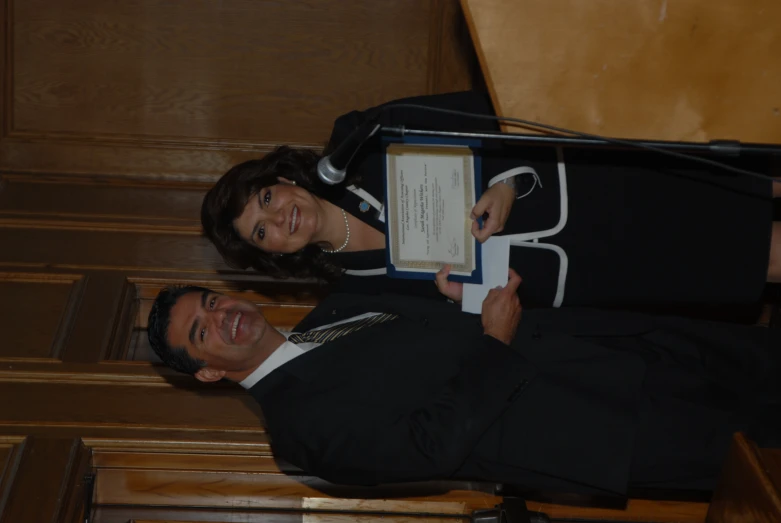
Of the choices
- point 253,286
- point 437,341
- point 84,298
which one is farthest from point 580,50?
point 84,298

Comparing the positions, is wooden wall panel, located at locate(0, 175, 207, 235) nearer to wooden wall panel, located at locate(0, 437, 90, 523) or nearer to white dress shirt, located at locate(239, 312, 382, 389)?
wooden wall panel, located at locate(0, 437, 90, 523)

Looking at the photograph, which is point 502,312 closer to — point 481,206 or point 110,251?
point 481,206

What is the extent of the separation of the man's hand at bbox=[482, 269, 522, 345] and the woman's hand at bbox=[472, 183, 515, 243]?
0.16 m

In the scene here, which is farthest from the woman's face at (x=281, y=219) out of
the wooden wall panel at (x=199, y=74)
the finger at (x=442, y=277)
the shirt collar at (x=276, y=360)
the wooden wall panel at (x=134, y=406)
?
the wooden wall panel at (x=199, y=74)

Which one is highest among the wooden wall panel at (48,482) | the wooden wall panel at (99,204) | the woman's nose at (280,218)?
the woman's nose at (280,218)

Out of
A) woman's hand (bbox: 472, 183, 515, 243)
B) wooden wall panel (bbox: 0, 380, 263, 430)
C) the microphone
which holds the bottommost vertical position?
wooden wall panel (bbox: 0, 380, 263, 430)

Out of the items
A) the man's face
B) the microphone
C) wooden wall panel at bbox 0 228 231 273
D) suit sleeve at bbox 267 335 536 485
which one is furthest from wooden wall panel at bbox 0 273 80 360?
the microphone

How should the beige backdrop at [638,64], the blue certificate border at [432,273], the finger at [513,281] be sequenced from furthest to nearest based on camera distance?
the finger at [513,281] → the blue certificate border at [432,273] → the beige backdrop at [638,64]

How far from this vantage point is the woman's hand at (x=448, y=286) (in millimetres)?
2285

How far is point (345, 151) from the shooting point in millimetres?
1572

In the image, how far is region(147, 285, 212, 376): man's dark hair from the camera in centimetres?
250

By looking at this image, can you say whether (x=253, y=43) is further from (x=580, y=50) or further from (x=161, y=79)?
(x=580, y=50)

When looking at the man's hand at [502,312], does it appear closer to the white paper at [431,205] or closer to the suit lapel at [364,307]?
the white paper at [431,205]

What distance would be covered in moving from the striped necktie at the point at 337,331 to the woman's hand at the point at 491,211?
0.38 metres
